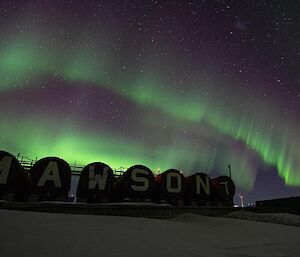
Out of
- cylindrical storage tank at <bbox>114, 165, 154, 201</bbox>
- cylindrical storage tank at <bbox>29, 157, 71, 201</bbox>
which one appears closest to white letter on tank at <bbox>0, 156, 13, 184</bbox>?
cylindrical storage tank at <bbox>29, 157, 71, 201</bbox>

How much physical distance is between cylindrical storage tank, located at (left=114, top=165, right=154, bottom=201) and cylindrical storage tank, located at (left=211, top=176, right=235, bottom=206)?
6.52 meters

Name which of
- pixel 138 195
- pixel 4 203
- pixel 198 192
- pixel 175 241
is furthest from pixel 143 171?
pixel 175 241

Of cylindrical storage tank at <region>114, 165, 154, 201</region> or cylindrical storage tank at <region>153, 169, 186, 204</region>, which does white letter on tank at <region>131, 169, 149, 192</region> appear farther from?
cylindrical storage tank at <region>153, 169, 186, 204</region>

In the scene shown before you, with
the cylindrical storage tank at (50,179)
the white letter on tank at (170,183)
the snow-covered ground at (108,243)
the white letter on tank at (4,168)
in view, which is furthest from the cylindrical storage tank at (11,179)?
the white letter on tank at (170,183)

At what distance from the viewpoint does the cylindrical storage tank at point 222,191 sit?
2130cm

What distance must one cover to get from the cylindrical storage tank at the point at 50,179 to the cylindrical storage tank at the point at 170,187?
6.48m

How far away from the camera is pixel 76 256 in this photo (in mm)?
3383

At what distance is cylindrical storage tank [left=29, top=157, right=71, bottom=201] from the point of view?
49.3 ft

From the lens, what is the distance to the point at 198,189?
2011cm

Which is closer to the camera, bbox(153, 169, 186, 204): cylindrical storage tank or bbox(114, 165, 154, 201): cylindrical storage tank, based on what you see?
bbox(114, 165, 154, 201): cylindrical storage tank

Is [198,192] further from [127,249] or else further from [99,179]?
[127,249]

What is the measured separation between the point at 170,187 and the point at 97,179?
542cm

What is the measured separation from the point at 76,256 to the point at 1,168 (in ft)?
41.8

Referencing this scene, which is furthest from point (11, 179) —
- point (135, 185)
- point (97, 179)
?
point (135, 185)
